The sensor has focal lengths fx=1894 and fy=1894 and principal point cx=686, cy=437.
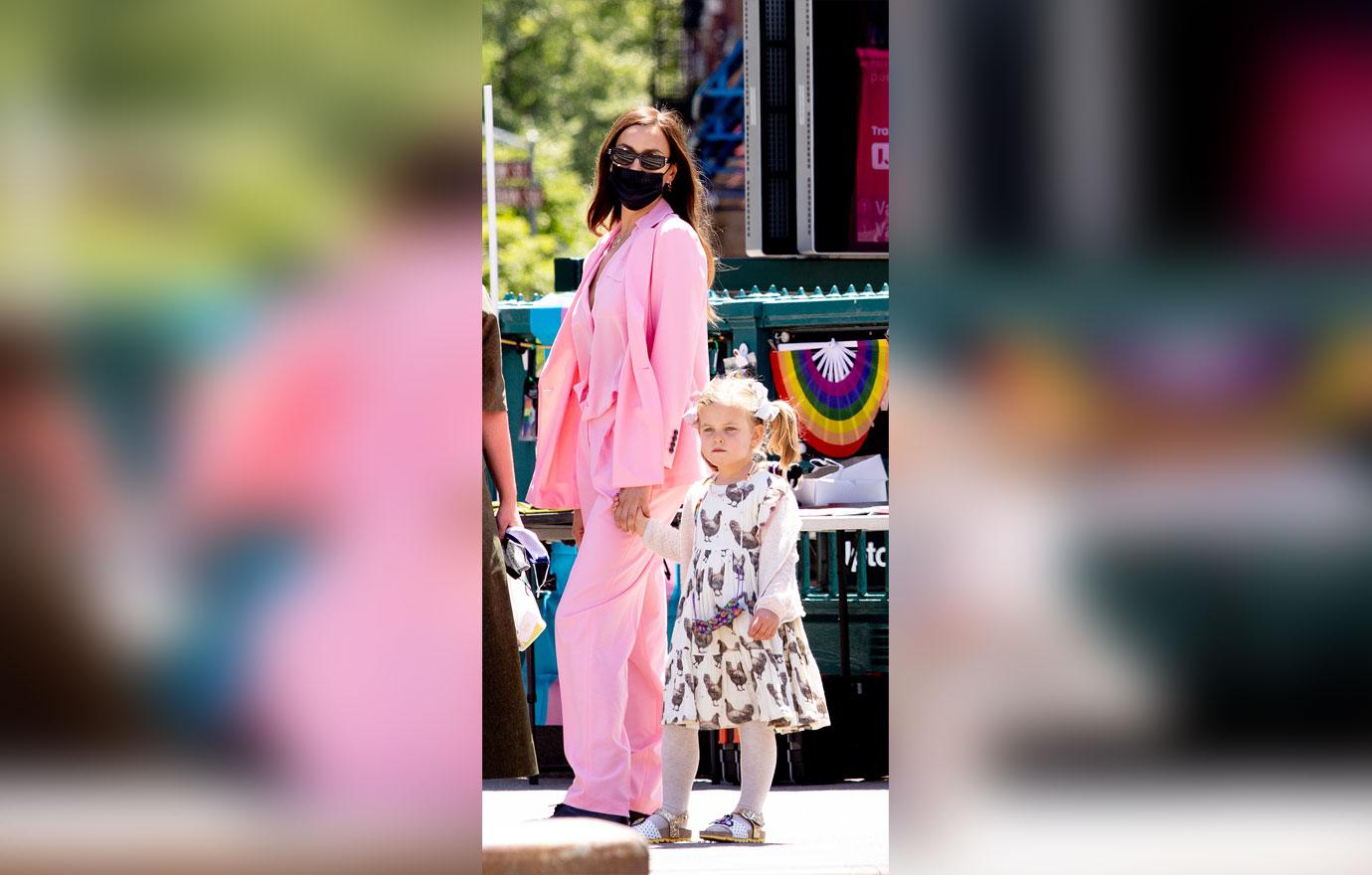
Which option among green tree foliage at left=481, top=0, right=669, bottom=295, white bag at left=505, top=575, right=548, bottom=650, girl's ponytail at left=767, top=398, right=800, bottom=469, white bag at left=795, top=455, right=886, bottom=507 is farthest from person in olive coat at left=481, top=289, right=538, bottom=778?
green tree foliage at left=481, top=0, right=669, bottom=295

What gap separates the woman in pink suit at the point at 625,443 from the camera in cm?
511

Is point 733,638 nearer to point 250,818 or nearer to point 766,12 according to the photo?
point 250,818

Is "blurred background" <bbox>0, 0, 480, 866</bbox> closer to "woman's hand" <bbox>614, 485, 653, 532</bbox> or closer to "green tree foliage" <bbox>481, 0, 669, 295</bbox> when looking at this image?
"woman's hand" <bbox>614, 485, 653, 532</bbox>

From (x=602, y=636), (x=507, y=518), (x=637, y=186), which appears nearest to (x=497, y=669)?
(x=507, y=518)

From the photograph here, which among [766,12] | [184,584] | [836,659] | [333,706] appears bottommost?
[836,659]

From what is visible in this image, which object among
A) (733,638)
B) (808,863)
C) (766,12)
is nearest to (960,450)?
(808,863)

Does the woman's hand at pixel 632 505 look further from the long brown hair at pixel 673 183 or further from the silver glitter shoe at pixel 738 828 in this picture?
the silver glitter shoe at pixel 738 828

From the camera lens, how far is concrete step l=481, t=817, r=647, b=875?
7.62ft

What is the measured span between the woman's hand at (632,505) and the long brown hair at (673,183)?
2.05 ft

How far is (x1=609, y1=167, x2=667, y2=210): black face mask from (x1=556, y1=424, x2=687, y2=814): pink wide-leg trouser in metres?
0.69

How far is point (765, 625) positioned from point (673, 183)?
132 centimetres

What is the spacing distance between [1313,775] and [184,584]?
4.36 feet

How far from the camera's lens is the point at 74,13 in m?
1.95

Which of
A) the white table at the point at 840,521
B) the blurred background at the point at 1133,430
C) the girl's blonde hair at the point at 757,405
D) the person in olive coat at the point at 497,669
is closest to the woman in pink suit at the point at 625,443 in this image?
the girl's blonde hair at the point at 757,405
